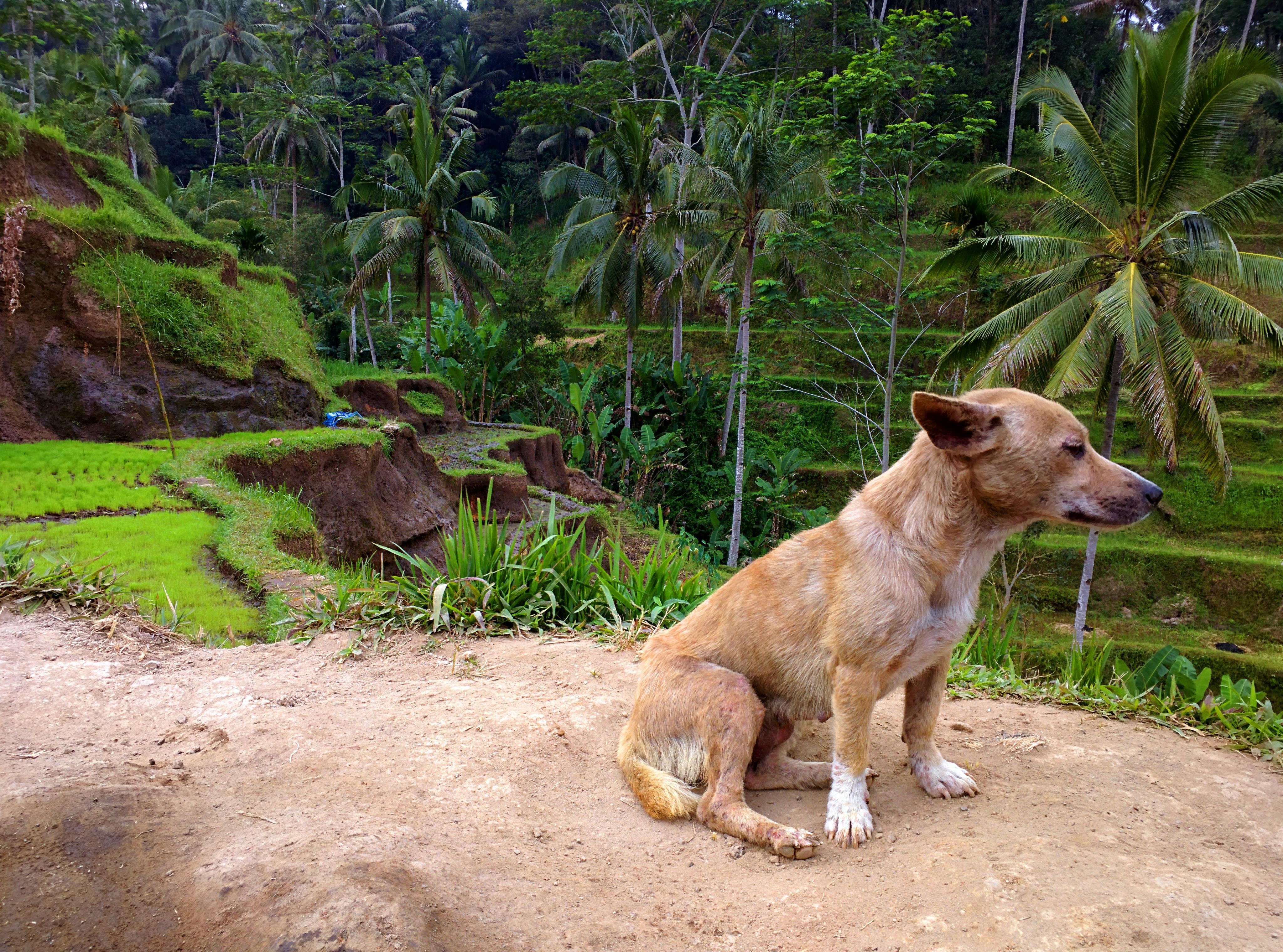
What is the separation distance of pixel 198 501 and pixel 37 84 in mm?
44402

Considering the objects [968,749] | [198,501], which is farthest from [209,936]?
[198,501]

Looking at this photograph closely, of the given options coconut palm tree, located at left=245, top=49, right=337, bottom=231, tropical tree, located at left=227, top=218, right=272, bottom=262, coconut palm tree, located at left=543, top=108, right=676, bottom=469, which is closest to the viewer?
tropical tree, located at left=227, top=218, right=272, bottom=262

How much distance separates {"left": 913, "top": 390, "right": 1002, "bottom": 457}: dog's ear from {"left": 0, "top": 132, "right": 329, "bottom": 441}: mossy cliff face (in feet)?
41.0

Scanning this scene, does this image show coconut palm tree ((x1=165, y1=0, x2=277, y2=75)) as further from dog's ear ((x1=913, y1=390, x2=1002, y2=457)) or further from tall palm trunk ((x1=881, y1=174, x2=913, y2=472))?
dog's ear ((x1=913, y1=390, x2=1002, y2=457))

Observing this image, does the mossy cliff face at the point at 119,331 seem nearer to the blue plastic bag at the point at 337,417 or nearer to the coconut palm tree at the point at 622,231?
the blue plastic bag at the point at 337,417

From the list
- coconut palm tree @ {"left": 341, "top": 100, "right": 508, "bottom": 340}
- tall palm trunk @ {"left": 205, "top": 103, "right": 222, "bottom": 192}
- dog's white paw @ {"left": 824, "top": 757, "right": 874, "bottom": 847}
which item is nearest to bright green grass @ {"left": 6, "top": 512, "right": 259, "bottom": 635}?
dog's white paw @ {"left": 824, "top": 757, "right": 874, "bottom": 847}

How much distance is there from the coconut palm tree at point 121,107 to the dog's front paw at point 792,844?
43856 mm

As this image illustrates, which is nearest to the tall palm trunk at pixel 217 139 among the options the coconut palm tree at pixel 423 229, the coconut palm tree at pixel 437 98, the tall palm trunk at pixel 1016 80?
the coconut palm tree at pixel 437 98

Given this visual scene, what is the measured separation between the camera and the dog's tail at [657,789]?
10.6 feet

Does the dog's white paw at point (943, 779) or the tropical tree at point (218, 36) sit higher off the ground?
the tropical tree at point (218, 36)

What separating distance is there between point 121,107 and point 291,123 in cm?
836

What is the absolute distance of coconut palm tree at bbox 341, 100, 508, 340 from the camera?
2442cm

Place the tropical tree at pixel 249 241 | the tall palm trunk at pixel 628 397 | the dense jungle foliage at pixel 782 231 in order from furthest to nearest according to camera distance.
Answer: the tall palm trunk at pixel 628 397 < the tropical tree at pixel 249 241 < the dense jungle foliage at pixel 782 231

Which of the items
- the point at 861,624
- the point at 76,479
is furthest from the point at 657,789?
the point at 76,479
